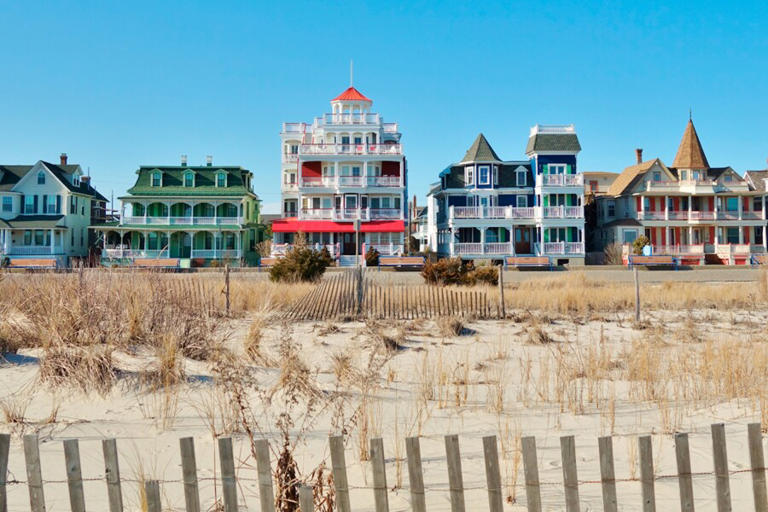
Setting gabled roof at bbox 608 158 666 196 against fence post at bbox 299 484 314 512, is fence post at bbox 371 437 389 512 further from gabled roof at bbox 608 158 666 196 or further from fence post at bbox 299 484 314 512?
gabled roof at bbox 608 158 666 196

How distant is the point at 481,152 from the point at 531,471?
4445cm

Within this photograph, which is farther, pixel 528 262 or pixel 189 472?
pixel 528 262

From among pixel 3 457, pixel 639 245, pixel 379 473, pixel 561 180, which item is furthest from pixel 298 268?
pixel 639 245

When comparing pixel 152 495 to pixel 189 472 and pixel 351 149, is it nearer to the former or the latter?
pixel 189 472

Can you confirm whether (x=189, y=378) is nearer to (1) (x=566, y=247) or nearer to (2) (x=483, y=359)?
(2) (x=483, y=359)

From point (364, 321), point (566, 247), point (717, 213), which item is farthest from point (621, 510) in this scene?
point (717, 213)

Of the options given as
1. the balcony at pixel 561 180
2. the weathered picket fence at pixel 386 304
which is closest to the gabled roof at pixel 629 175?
the balcony at pixel 561 180

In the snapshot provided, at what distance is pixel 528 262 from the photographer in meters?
41.4

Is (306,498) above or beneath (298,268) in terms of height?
beneath

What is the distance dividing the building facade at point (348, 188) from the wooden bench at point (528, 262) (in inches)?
318

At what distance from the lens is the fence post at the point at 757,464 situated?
11.9 feet

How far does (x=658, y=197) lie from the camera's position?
48.1m

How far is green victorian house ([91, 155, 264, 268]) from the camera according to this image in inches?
1811

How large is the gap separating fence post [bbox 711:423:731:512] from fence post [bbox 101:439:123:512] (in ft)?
11.4
